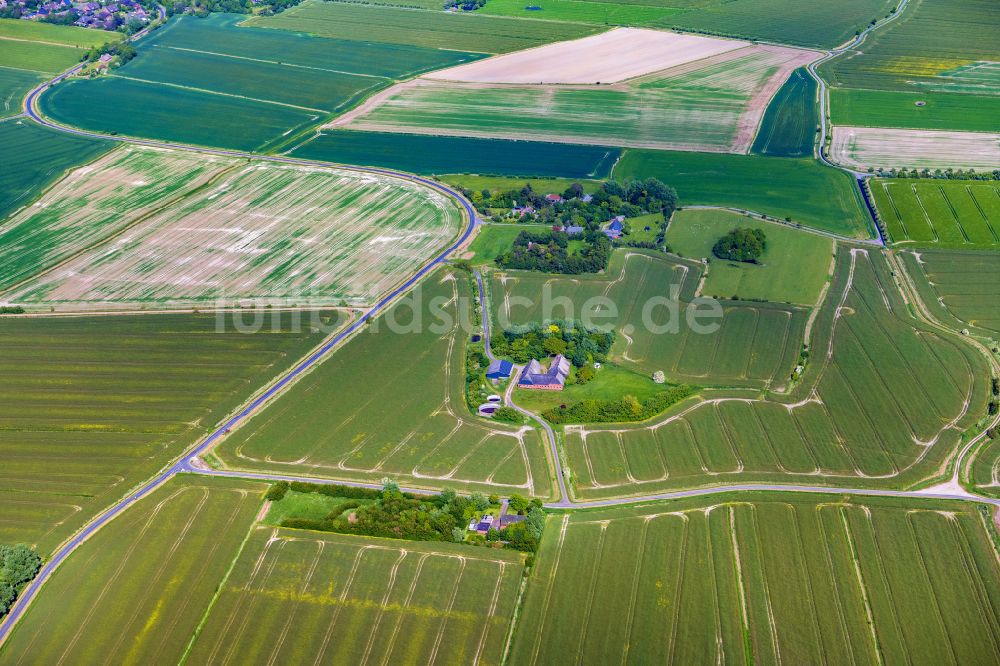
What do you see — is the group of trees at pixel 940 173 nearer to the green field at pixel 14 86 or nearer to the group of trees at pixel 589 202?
the group of trees at pixel 589 202

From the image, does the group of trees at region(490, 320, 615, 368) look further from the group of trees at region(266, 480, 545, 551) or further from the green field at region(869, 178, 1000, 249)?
the green field at region(869, 178, 1000, 249)

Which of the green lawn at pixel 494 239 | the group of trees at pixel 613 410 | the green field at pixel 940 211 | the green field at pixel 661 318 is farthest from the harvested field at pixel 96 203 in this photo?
the green field at pixel 940 211

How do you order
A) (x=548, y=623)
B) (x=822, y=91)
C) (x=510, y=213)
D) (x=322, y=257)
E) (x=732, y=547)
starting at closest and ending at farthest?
(x=548, y=623) < (x=732, y=547) < (x=322, y=257) < (x=510, y=213) < (x=822, y=91)

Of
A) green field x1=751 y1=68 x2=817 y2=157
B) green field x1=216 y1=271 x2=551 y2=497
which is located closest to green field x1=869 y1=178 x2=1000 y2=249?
green field x1=751 y1=68 x2=817 y2=157

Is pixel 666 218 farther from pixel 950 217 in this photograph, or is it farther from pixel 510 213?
pixel 950 217

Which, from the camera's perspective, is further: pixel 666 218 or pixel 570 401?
pixel 666 218

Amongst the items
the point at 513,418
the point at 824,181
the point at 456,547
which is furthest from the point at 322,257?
the point at 824,181

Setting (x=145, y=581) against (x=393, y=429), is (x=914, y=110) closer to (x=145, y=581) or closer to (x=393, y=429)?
(x=393, y=429)
